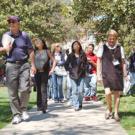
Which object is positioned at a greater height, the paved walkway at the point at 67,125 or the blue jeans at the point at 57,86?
the blue jeans at the point at 57,86

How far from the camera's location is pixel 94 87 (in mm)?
17016

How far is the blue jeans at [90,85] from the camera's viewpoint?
1691 cm

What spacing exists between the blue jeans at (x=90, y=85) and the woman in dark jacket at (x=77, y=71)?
2.72 meters

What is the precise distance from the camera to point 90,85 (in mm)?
17328

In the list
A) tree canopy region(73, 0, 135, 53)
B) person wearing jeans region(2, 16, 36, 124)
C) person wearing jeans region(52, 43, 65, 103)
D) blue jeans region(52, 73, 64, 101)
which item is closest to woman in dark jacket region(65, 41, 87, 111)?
tree canopy region(73, 0, 135, 53)

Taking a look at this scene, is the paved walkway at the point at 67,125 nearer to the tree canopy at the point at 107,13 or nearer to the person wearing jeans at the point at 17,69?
the person wearing jeans at the point at 17,69

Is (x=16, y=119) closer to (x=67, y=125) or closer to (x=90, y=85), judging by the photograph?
(x=67, y=125)

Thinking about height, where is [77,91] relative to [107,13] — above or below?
below

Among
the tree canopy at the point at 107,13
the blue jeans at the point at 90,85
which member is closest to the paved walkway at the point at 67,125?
the tree canopy at the point at 107,13

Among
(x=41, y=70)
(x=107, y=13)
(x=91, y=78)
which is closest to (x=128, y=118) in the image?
(x=41, y=70)

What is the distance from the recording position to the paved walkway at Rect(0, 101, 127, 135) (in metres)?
9.58

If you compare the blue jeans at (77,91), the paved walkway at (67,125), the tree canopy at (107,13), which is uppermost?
the tree canopy at (107,13)

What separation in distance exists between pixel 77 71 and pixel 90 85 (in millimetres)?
3389

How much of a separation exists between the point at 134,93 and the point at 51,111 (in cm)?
756
